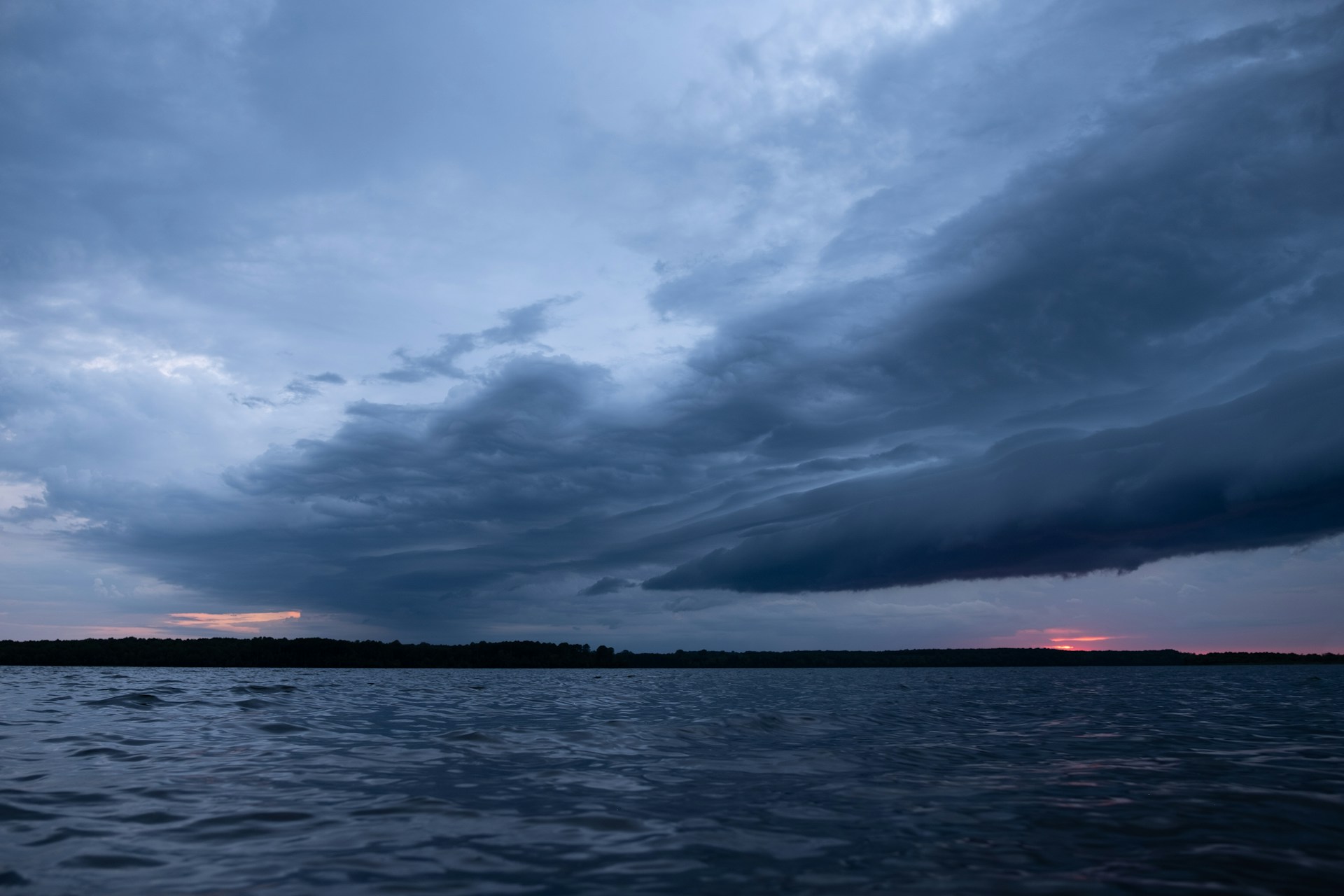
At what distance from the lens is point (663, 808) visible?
49.0 ft

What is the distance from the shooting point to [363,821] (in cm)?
1350

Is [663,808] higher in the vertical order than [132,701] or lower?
higher

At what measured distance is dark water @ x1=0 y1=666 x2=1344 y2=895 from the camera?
33.4 feet

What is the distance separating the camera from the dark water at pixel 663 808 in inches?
401

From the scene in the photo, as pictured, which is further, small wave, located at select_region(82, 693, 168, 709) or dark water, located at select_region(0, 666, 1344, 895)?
small wave, located at select_region(82, 693, 168, 709)

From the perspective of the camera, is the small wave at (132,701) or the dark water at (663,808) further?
the small wave at (132,701)

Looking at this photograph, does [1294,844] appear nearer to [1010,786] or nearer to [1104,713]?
[1010,786]

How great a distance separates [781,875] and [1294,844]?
8471 mm

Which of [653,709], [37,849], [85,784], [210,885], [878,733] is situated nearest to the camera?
[210,885]

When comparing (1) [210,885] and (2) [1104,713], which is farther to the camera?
(2) [1104,713]

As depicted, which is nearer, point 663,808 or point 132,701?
point 663,808

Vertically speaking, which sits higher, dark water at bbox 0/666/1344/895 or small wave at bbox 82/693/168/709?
dark water at bbox 0/666/1344/895

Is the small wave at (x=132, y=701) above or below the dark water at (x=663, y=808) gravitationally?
below

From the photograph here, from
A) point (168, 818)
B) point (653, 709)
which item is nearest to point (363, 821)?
point (168, 818)
